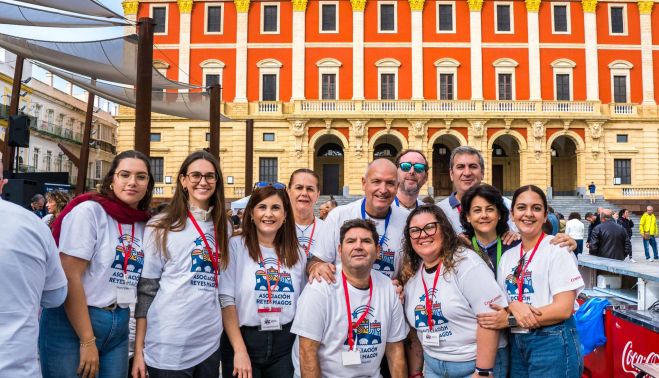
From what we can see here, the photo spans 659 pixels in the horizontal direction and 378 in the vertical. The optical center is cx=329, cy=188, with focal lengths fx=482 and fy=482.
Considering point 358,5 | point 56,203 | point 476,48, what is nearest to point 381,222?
point 56,203

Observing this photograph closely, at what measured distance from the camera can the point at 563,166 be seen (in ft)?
98.6

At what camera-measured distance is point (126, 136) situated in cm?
2820

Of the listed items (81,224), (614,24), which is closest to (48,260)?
(81,224)

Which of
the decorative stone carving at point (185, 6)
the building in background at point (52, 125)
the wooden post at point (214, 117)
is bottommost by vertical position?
the wooden post at point (214, 117)

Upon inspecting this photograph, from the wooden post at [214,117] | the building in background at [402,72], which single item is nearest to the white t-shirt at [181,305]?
the wooden post at [214,117]

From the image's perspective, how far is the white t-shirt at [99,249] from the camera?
9.23 ft

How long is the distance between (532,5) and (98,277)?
30.7m

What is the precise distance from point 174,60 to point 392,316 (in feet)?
93.1

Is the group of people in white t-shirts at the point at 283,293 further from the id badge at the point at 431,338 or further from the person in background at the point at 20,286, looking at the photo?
the person in background at the point at 20,286

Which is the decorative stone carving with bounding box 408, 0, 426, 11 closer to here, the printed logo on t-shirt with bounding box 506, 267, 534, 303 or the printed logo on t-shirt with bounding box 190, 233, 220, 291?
the printed logo on t-shirt with bounding box 506, 267, 534, 303

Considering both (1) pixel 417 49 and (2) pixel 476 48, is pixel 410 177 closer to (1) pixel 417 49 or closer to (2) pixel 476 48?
(1) pixel 417 49

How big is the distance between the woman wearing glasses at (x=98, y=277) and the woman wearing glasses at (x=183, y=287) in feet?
0.43

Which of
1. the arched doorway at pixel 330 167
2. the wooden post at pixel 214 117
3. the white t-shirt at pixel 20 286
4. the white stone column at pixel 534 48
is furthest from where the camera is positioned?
the arched doorway at pixel 330 167

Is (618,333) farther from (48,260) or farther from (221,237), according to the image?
(48,260)
